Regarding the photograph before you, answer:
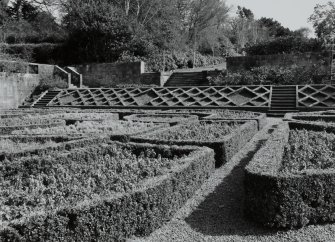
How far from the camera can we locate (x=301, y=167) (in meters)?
6.03

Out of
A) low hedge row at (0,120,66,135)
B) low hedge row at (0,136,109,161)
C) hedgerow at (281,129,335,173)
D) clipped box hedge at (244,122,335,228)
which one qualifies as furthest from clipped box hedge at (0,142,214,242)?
low hedge row at (0,120,66,135)

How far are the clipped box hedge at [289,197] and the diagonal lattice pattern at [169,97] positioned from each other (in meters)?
12.1

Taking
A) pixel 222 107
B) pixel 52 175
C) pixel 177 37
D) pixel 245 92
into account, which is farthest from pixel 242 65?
pixel 52 175

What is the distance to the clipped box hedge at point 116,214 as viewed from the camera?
3730 mm

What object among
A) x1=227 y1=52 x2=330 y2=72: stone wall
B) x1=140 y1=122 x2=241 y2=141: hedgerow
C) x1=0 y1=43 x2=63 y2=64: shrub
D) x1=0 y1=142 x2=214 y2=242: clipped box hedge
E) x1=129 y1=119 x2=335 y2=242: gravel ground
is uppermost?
x1=0 y1=43 x2=63 y2=64: shrub

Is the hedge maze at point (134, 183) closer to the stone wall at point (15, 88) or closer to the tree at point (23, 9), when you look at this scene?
the stone wall at point (15, 88)

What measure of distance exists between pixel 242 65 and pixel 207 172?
1731 cm

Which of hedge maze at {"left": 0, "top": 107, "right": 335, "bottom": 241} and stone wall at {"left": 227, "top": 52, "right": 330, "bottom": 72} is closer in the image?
hedge maze at {"left": 0, "top": 107, "right": 335, "bottom": 241}

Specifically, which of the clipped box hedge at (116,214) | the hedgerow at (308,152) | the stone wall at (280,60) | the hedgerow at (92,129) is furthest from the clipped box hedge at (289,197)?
the stone wall at (280,60)

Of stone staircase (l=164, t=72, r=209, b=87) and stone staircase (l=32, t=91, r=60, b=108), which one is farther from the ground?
stone staircase (l=164, t=72, r=209, b=87)

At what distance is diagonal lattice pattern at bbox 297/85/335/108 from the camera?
53.5ft

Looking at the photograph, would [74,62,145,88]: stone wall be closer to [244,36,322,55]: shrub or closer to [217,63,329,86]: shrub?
[217,63,329,86]: shrub

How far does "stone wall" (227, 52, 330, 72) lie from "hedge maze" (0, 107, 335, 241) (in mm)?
13830

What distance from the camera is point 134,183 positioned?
5.43m
